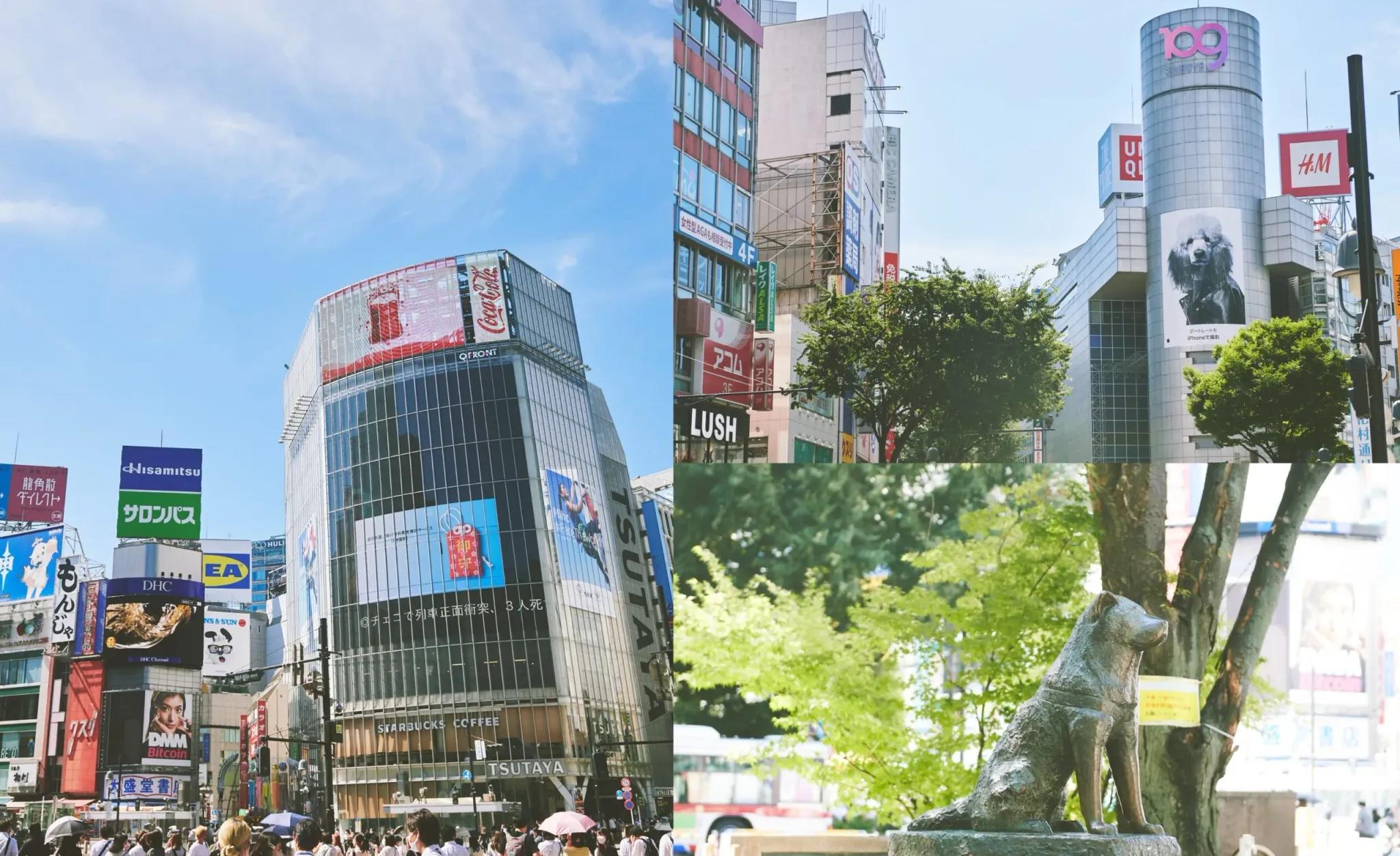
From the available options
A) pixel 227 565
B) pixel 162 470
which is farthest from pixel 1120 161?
pixel 227 565

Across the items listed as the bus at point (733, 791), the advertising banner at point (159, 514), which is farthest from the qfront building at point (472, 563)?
the bus at point (733, 791)

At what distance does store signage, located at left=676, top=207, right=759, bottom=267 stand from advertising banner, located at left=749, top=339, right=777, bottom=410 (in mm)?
2385

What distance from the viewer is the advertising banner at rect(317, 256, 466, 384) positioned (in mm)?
53062

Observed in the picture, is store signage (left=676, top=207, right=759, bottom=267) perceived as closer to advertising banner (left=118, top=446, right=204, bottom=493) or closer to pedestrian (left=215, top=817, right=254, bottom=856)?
pedestrian (left=215, top=817, right=254, bottom=856)

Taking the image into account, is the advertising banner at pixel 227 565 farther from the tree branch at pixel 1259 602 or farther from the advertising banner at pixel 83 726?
the tree branch at pixel 1259 602

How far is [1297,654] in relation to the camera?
12539mm

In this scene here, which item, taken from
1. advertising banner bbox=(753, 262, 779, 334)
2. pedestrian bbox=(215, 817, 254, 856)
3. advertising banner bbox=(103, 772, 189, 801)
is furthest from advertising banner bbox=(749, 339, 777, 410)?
advertising banner bbox=(103, 772, 189, 801)

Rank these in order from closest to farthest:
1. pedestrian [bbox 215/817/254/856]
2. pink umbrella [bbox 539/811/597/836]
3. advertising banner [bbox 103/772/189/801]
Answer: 1. pedestrian [bbox 215/817/254/856]
2. pink umbrella [bbox 539/811/597/836]
3. advertising banner [bbox 103/772/189/801]

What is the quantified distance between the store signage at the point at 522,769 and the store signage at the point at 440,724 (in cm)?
148

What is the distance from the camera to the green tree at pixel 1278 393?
77.5 feet

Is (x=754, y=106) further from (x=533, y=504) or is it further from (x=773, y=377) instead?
(x=533, y=504)

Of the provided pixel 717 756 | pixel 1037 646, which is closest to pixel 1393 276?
pixel 1037 646

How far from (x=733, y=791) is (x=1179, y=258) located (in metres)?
18.1

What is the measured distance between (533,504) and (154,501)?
2858cm
